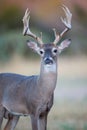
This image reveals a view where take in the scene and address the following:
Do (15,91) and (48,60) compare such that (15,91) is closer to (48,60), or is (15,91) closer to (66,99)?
(48,60)

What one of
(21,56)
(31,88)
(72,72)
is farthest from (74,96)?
(31,88)

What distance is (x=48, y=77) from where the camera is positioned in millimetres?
15484

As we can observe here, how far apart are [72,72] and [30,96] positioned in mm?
5255

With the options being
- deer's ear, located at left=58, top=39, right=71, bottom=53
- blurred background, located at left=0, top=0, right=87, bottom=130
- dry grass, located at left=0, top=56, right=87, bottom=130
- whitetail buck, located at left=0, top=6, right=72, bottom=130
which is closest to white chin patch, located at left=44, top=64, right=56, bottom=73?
whitetail buck, located at left=0, top=6, right=72, bottom=130

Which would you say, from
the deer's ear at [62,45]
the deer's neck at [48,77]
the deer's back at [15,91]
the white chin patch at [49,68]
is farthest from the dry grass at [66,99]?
the white chin patch at [49,68]

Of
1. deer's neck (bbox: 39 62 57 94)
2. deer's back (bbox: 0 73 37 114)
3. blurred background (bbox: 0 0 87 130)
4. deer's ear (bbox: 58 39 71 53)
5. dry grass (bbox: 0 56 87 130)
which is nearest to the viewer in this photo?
deer's neck (bbox: 39 62 57 94)

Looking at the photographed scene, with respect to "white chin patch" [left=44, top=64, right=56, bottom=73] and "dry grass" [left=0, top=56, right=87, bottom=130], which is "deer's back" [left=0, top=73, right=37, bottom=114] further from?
"dry grass" [left=0, top=56, right=87, bottom=130]

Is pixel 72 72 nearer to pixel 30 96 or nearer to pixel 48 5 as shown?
pixel 48 5

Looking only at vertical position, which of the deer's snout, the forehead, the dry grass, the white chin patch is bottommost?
the dry grass

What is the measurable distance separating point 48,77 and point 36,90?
11.3 inches

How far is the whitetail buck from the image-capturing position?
15.4 meters

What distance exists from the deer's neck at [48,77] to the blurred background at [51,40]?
3.57 metres

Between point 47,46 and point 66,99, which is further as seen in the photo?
point 66,99

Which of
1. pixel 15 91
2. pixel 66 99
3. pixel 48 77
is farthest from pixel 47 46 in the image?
pixel 66 99
